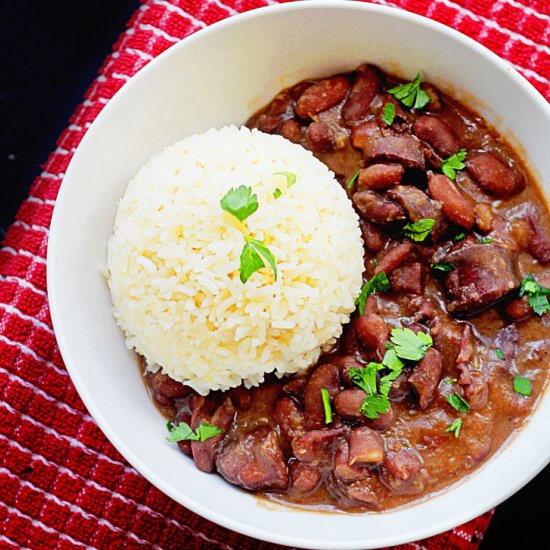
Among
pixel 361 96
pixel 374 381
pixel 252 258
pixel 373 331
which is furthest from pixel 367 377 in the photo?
pixel 361 96

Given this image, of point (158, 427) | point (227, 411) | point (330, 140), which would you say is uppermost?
point (330, 140)

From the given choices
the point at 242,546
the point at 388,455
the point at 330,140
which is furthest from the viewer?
the point at 242,546

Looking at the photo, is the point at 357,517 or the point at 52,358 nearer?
the point at 357,517

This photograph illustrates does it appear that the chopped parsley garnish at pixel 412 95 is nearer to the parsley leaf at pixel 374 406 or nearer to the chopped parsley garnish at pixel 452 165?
the chopped parsley garnish at pixel 452 165

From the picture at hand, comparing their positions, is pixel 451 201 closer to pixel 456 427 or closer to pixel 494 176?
pixel 494 176

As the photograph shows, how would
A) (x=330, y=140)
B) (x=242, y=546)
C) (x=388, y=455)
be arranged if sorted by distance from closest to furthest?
(x=388, y=455) < (x=330, y=140) < (x=242, y=546)

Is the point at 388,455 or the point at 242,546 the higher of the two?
the point at 388,455

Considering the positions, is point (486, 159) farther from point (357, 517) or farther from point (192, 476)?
point (192, 476)

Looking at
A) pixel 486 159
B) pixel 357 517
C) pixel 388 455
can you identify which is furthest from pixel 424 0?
pixel 357 517

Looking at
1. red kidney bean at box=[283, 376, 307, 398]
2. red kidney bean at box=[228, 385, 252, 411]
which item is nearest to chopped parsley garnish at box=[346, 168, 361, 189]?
red kidney bean at box=[283, 376, 307, 398]
